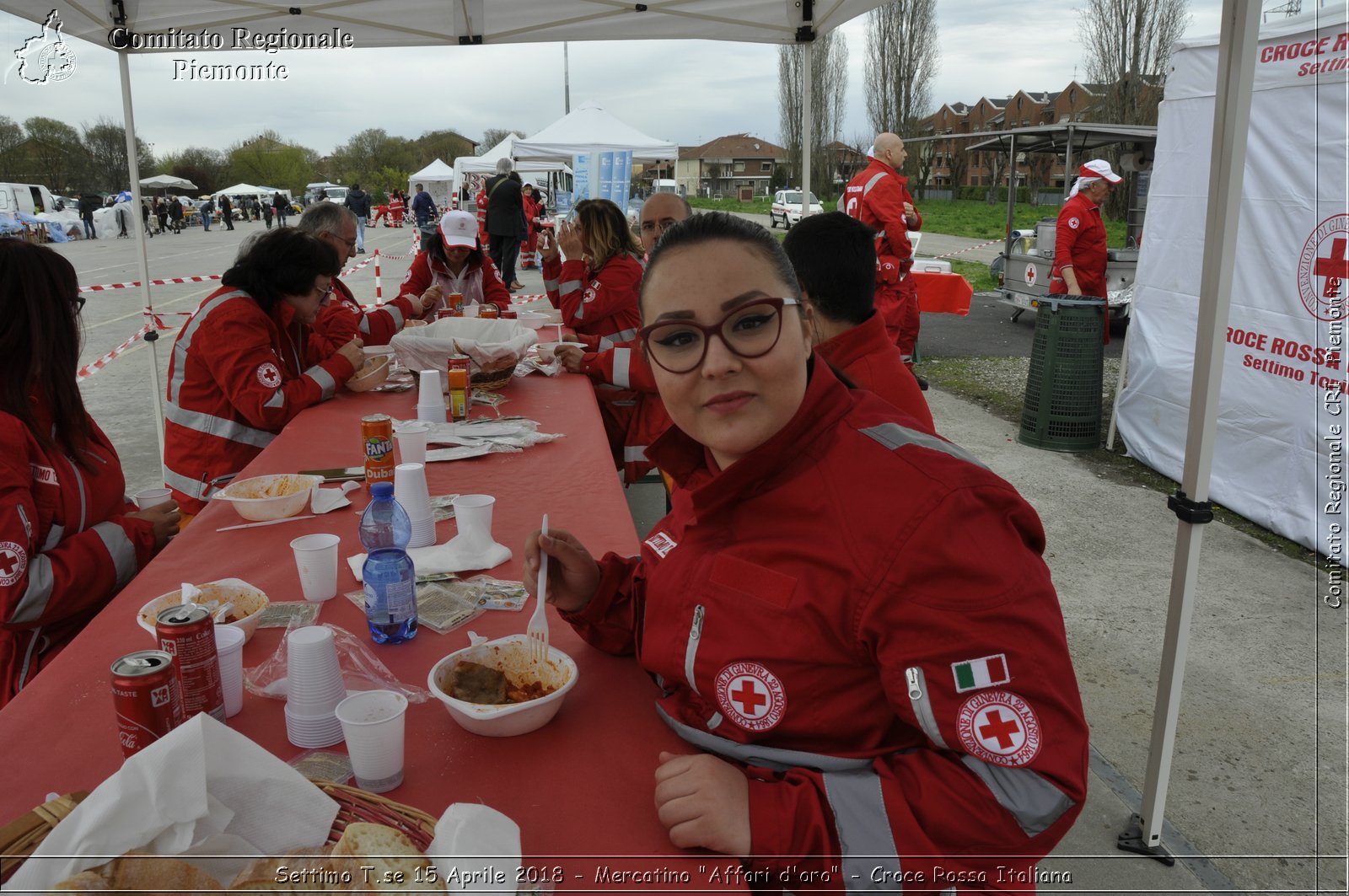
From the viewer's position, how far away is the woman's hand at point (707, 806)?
47.3 inches

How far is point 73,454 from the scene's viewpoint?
2387 mm

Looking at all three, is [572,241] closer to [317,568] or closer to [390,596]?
[317,568]

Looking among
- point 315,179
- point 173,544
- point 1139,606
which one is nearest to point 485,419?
point 173,544

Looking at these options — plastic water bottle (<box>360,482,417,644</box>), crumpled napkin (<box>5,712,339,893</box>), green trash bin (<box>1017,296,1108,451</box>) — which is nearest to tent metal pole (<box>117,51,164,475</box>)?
plastic water bottle (<box>360,482,417,644</box>)

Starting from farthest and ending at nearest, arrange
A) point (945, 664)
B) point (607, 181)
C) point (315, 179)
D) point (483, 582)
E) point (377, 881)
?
point (315, 179), point (607, 181), point (483, 582), point (945, 664), point (377, 881)

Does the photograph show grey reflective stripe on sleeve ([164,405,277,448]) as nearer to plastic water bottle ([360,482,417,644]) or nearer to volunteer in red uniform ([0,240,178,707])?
volunteer in red uniform ([0,240,178,707])

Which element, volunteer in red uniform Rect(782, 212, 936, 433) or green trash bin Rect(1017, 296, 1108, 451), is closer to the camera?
volunteer in red uniform Rect(782, 212, 936, 433)

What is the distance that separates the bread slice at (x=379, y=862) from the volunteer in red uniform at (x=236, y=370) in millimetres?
2976

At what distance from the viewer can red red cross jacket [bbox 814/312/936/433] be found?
99.0 inches

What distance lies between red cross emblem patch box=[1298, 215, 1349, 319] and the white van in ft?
111

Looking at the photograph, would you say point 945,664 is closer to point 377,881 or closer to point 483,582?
point 377,881

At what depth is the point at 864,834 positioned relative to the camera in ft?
3.91

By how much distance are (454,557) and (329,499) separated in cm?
74

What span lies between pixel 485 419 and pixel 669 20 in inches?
133
